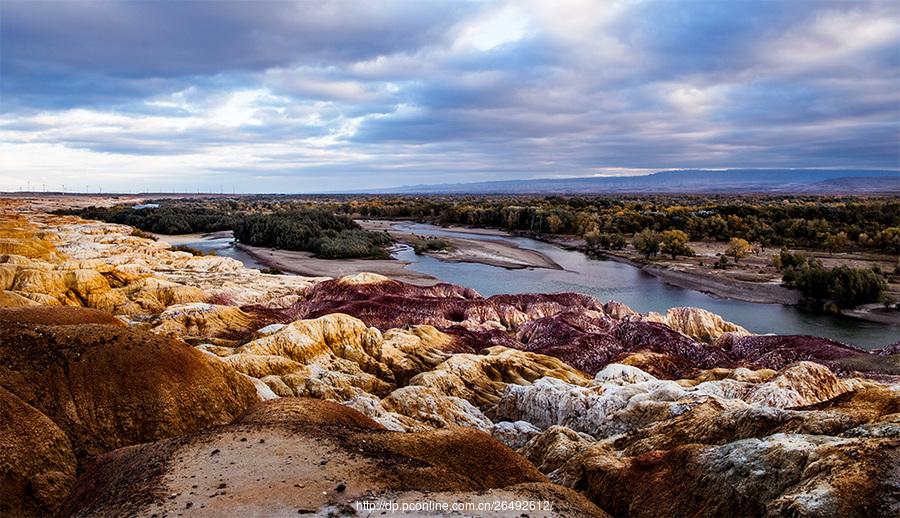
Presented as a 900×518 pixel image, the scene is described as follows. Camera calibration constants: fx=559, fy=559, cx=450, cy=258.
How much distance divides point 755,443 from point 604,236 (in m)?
76.0

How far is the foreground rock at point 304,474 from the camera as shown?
8.12 m

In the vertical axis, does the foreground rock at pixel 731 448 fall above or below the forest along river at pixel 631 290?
above

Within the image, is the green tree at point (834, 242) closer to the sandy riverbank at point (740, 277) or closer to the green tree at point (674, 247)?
the sandy riverbank at point (740, 277)

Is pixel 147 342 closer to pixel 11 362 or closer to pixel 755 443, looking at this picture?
pixel 11 362

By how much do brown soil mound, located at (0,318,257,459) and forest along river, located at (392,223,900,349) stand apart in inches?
1513

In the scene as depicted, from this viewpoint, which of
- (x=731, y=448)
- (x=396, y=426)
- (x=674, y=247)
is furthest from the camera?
(x=674, y=247)

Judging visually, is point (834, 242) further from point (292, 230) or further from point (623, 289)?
point (292, 230)

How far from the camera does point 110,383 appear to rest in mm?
12672

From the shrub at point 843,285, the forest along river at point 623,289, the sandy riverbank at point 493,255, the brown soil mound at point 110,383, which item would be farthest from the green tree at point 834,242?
the brown soil mound at point 110,383

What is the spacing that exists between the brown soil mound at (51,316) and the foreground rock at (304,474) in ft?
23.9

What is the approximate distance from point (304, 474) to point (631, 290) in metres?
49.6

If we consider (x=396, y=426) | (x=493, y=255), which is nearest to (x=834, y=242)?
(x=493, y=255)

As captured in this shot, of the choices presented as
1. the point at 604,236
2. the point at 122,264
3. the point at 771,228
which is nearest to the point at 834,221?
the point at 771,228

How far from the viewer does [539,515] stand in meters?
8.25
